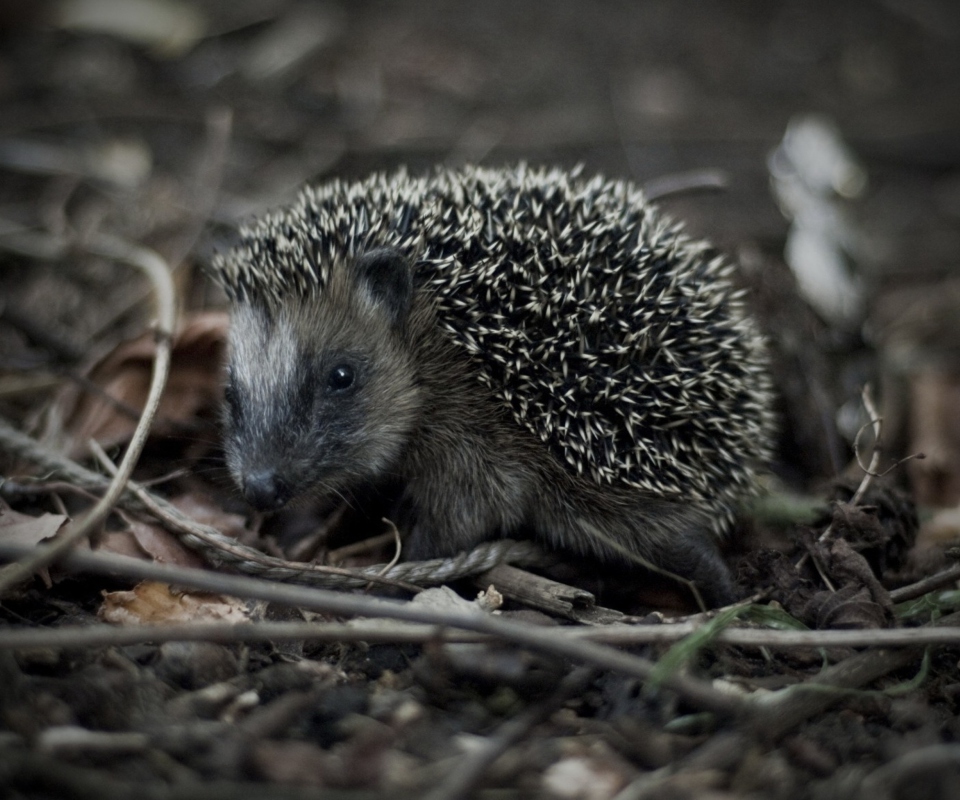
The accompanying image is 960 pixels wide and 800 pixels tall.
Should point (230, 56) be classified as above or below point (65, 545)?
above

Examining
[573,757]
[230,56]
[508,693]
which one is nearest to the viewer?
[573,757]

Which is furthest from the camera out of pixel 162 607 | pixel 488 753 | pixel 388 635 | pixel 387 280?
pixel 387 280

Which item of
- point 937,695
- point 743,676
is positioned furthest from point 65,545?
point 937,695

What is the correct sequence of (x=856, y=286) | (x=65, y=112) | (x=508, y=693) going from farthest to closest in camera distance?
(x=65, y=112) < (x=856, y=286) < (x=508, y=693)

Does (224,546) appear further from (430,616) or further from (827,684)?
(827,684)

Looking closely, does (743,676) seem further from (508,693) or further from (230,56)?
(230,56)

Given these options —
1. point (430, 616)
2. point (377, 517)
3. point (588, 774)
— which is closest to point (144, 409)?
point (377, 517)

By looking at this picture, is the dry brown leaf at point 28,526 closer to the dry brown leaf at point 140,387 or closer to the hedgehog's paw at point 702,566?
the dry brown leaf at point 140,387
